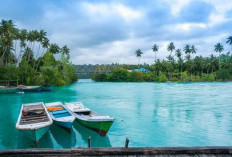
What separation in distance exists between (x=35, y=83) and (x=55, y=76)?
28.0 feet

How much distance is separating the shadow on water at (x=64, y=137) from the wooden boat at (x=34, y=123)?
1064 mm

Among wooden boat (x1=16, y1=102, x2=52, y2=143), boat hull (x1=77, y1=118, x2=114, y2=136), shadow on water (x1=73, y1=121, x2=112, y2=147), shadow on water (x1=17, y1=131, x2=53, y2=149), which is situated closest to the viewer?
wooden boat (x1=16, y1=102, x2=52, y2=143)

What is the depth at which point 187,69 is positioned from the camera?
10281cm

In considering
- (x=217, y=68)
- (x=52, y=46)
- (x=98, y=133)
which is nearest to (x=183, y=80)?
(x=217, y=68)

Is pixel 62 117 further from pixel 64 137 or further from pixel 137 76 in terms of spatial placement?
pixel 137 76

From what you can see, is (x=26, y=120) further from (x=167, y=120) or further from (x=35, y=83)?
(x=35, y=83)

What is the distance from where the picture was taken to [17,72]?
185ft

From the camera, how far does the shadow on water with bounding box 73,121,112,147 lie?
43.0 feet

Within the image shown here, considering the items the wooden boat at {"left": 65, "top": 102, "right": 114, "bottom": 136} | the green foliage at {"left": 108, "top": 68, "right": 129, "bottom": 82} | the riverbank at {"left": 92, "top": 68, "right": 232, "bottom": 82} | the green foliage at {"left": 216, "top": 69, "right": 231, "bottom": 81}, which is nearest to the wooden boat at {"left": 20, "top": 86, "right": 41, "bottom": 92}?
the wooden boat at {"left": 65, "top": 102, "right": 114, "bottom": 136}

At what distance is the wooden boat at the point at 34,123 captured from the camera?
1143 cm

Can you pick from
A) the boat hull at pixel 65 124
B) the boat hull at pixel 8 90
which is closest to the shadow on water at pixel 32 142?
the boat hull at pixel 65 124

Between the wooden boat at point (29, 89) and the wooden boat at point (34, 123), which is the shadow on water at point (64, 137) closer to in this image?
the wooden boat at point (34, 123)

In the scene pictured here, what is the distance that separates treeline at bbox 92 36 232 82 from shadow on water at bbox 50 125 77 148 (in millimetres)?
91175

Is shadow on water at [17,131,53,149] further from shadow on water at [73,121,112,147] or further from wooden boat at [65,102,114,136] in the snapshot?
wooden boat at [65,102,114,136]
